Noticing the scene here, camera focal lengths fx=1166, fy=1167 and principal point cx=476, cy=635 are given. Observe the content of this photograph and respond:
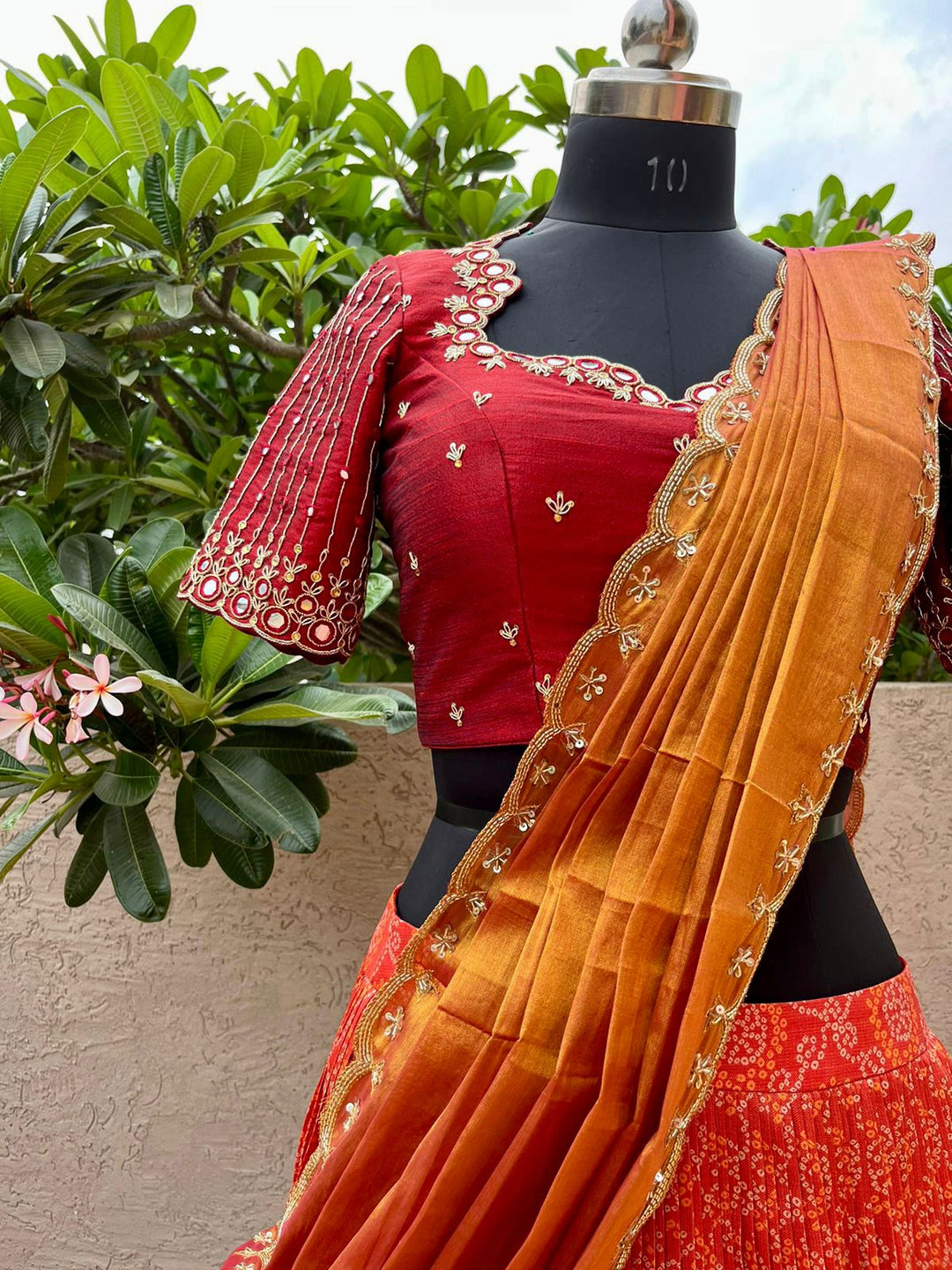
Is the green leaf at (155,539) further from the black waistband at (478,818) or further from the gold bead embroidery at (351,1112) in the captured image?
the gold bead embroidery at (351,1112)

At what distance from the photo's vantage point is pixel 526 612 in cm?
85

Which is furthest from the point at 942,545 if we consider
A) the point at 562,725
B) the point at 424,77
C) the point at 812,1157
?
the point at 424,77

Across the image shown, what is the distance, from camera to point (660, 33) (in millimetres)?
969

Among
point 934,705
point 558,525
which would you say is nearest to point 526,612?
point 558,525

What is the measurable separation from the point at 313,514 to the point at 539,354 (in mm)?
220

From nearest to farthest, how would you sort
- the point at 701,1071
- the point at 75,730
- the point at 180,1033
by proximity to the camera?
1. the point at 701,1071
2. the point at 75,730
3. the point at 180,1033

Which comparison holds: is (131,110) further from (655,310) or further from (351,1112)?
(351,1112)

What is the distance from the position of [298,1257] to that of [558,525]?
0.54 metres

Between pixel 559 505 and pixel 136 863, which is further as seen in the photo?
pixel 136 863

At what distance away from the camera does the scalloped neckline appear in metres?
0.88

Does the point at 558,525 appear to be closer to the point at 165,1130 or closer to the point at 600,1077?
the point at 600,1077

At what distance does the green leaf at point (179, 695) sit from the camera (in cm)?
124

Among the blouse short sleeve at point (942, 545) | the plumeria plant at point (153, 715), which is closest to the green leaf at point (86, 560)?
the plumeria plant at point (153, 715)

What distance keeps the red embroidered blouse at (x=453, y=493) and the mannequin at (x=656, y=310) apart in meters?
0.03
